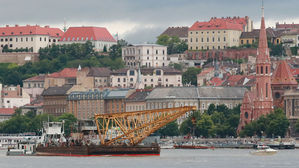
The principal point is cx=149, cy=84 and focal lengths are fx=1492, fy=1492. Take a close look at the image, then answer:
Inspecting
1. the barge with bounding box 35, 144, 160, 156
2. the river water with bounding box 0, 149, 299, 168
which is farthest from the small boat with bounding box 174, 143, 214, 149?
the barge with bounding box 35, 144, 160, 156

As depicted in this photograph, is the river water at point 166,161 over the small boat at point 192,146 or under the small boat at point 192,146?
under

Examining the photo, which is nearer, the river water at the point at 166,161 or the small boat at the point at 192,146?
the river water at the point at 166,161

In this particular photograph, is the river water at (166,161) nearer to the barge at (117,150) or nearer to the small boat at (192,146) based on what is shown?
the barge at (117,150)

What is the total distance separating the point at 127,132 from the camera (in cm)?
14938

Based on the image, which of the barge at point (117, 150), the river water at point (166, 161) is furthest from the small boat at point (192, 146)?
the barge at point (117, 150)

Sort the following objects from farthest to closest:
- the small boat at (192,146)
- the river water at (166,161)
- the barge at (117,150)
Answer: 1. the small boat at (192,146)
2. the barge at (117,150)
3. the river water at (166,161)

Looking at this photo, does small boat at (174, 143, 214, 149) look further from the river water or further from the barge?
the barge

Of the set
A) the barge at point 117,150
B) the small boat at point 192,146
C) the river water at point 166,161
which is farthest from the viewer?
the small boat at point 192,146

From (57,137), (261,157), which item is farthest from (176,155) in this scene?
(57,137)

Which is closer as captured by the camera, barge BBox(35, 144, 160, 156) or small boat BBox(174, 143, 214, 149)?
barge BBox(35, 144, 160, 156)

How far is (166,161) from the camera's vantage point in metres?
147

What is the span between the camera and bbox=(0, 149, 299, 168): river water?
461 feet

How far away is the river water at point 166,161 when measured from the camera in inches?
5536

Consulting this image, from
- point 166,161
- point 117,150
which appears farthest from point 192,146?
point 166,161
